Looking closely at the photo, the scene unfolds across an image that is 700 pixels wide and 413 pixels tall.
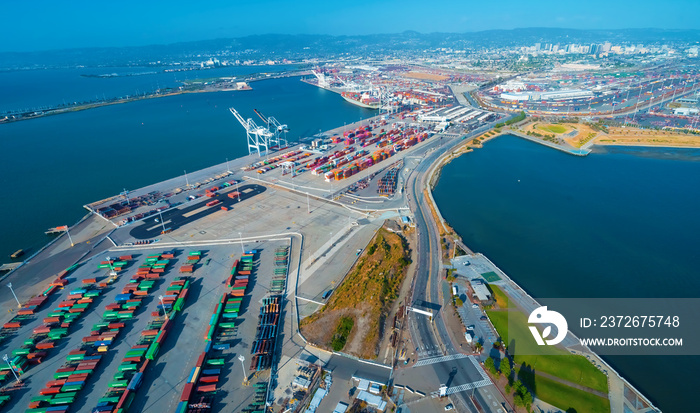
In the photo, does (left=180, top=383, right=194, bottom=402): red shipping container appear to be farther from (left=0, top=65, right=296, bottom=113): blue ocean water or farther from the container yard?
(left=0, top=65, right=296, bottom=113): blue ocean water

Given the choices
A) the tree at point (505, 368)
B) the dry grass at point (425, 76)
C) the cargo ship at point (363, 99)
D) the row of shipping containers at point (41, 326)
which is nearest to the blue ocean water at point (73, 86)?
the cargo ship at point (363, 99)

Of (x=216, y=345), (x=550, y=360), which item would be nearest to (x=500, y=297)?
(x=550, y=360)

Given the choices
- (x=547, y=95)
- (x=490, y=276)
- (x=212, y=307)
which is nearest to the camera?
(x=212, y=307)

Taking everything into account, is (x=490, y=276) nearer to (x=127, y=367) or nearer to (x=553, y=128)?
(x=127, y=367)

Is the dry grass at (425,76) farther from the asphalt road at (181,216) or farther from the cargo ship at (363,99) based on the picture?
the asphalt road at (181,216)

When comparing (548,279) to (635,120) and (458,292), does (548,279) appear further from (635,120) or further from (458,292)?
(635,120)

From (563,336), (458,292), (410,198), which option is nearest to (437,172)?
(410,198)
